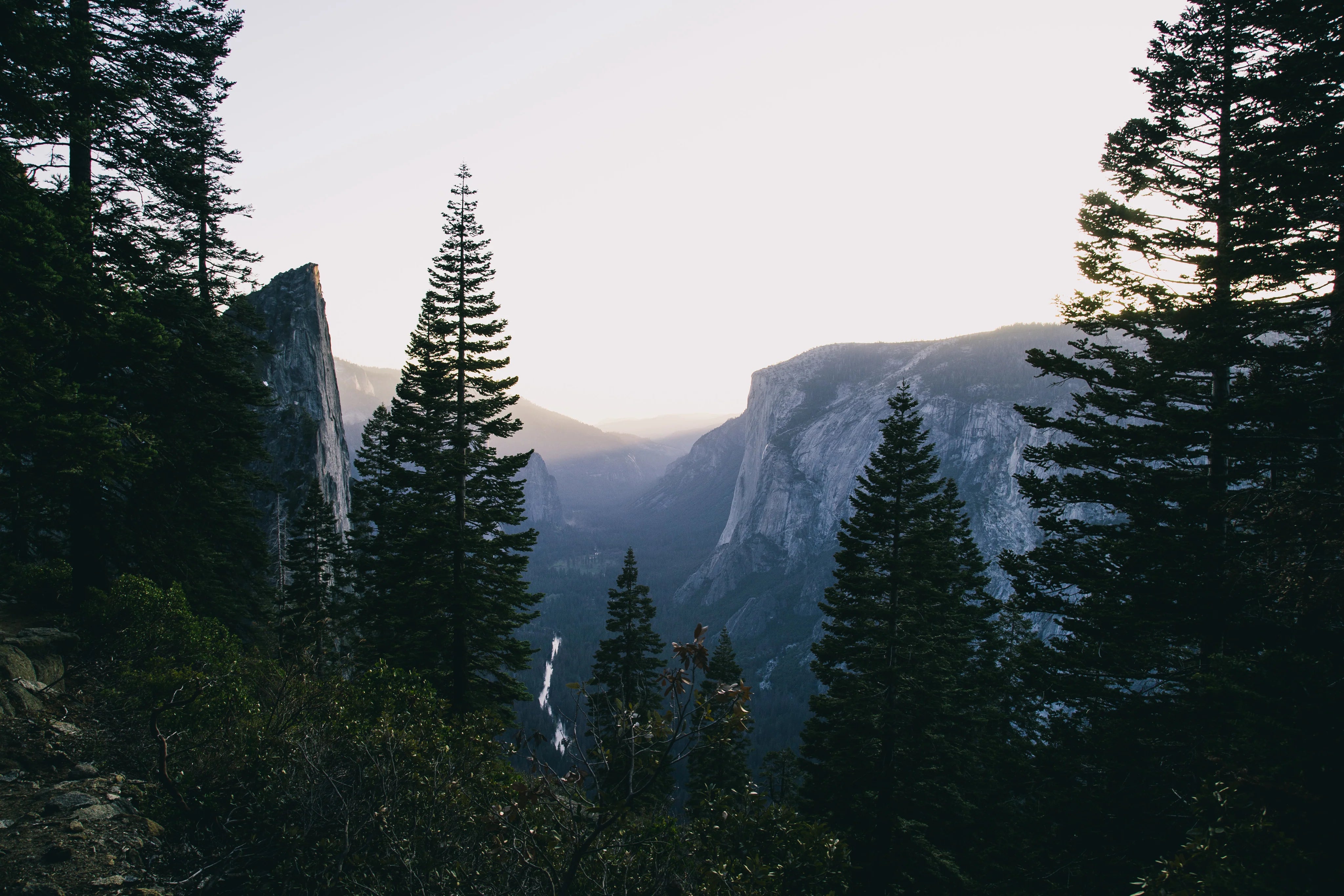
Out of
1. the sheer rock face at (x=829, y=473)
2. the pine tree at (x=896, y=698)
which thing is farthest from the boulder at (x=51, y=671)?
the sheer rock face at (x=829, y=473)

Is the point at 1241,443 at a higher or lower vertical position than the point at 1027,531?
higher

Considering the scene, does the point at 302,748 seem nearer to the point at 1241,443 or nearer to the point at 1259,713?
the point at 1259,713

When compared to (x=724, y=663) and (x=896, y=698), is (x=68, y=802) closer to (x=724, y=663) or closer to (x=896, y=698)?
(x=896, y=698)

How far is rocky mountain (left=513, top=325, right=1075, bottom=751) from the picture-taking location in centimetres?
11944

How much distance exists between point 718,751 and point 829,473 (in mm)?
138232

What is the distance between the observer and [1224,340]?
10.9 m

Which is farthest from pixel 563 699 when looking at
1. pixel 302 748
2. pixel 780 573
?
pixel 302 748

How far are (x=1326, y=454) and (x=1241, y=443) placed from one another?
1.21 metres

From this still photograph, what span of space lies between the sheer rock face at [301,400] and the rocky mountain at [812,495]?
224 feet

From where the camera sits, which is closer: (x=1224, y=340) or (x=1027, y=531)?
(x=1224, y=340)

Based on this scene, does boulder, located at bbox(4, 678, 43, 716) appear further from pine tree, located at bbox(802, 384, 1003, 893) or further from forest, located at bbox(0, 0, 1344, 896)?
pine tree, located at bbox(802, 384, 1003, 893)

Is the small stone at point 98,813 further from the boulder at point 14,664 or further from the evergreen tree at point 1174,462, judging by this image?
the evergreen tree at point 1174,462

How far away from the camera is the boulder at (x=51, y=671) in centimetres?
1033

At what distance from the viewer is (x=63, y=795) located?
25.9ft
